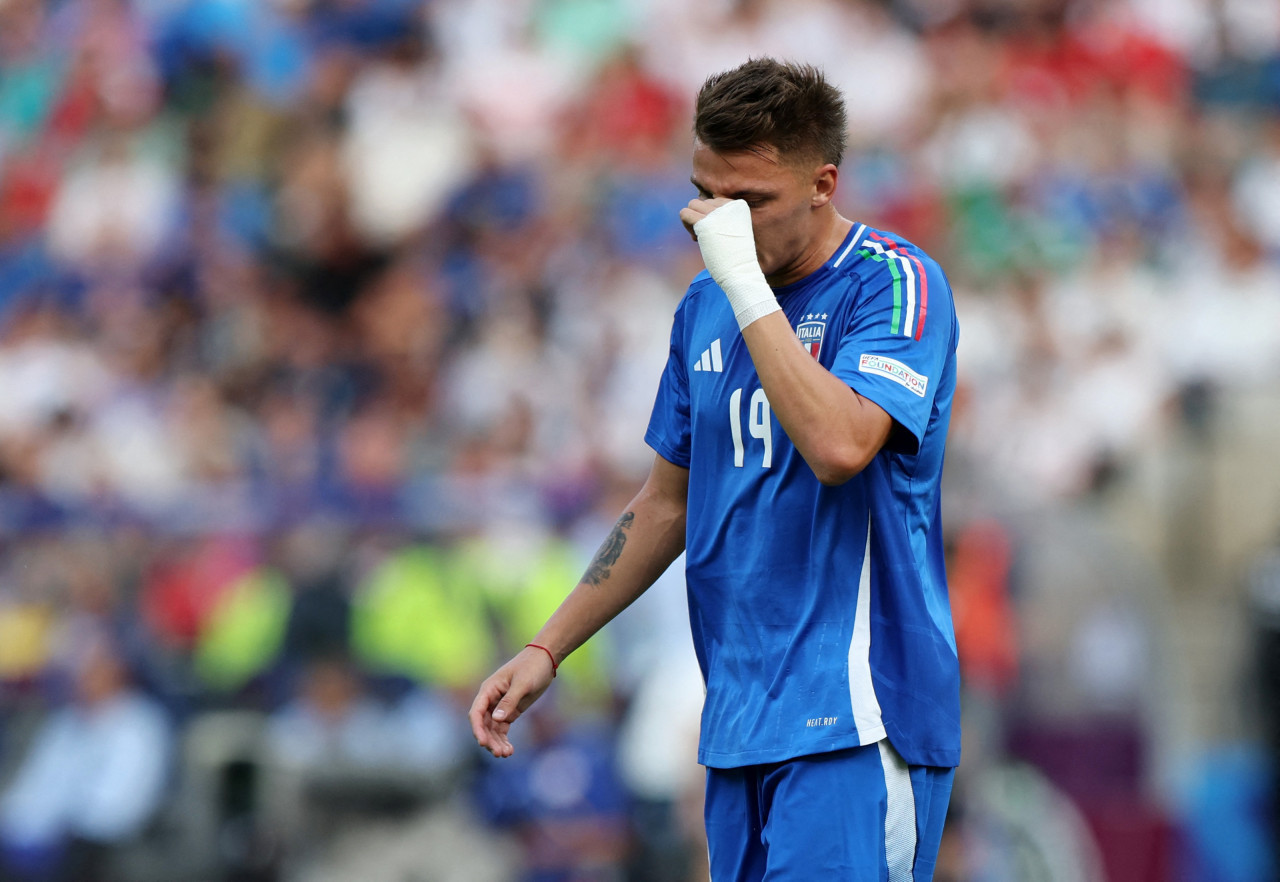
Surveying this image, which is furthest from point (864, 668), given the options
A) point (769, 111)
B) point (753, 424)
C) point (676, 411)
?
point (769, 111)

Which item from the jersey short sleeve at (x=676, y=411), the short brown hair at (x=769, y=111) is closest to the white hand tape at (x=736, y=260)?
the short brown hair at (x=769, y=111)

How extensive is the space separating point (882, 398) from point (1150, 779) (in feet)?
17.7

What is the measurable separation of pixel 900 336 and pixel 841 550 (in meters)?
0.46

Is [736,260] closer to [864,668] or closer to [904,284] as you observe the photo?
[904,284]

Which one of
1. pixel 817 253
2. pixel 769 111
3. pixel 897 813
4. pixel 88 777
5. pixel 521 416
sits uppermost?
pixel 521 416

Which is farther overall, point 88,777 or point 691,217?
point 88,777

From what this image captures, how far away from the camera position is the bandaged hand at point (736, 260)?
311 cm

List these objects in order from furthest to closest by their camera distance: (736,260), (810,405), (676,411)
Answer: (676,411) → (736,260) → (810,405)

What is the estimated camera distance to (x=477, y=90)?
40.9 ft

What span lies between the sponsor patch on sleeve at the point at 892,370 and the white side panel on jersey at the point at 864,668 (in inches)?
12.1

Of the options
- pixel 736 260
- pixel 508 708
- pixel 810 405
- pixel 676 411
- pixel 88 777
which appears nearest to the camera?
pixel 810 405

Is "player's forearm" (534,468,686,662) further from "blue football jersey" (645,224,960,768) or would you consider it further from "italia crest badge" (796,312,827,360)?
"italia crest badge" (796,312,827,360)

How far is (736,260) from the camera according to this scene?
124 inches

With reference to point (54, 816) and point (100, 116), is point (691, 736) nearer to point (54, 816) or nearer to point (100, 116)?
point (54, 816)
